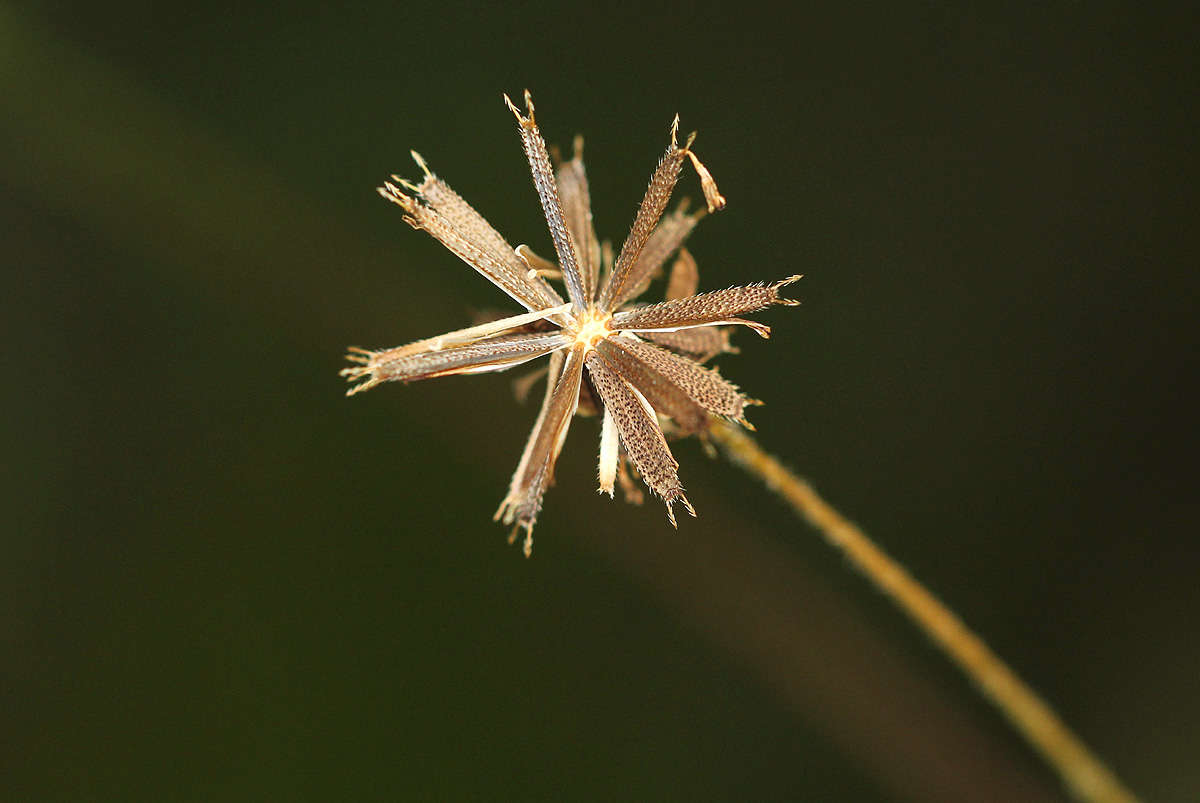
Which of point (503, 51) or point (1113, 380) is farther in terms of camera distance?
point (503, 51)

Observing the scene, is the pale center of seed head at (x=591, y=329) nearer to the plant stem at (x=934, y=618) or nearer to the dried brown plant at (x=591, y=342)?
the dried brown plant at (x=591, y=342)

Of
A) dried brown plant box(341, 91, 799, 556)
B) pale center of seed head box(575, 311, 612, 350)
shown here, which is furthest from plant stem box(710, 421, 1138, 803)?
pale center of seed head box(575, 311, 612, 350)

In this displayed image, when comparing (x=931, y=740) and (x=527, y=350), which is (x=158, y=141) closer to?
(x=527, y=350)

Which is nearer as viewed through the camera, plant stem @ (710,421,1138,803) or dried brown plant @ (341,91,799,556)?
dried brown plant @ (341,91,799,556)

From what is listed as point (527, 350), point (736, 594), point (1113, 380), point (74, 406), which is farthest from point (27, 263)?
point (1113, 380)

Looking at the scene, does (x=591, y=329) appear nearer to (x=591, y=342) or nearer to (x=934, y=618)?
(x=591, y=342)

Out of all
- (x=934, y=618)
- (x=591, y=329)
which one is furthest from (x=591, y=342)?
(x=934, y=618)

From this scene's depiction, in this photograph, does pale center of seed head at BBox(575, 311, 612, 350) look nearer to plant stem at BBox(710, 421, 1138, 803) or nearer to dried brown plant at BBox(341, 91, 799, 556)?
dried brown plant at BBox(341, 91, 799, 556)
